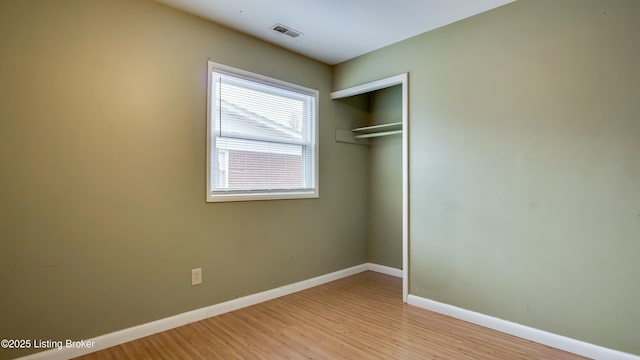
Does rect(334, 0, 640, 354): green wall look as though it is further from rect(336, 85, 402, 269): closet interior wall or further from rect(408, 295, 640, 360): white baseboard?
rect(336, 85, 402, 269): closet interior wall

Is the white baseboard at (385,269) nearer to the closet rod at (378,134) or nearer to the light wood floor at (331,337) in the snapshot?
the light wood floor at (331,337)

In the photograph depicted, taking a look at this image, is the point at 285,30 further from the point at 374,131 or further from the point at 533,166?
the point at 533,166

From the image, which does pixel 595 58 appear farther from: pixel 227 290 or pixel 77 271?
pixel 77 271

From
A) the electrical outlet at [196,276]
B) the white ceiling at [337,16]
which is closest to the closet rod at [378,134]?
the white ceiling at [337,16]

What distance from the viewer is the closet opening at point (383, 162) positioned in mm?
4023

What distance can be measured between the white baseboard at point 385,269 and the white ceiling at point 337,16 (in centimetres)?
266

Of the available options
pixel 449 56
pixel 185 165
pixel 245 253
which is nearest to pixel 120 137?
pixel 185 165

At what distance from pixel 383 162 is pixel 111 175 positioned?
2.99 meters

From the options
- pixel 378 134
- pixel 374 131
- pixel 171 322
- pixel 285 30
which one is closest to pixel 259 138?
pixel 285 30

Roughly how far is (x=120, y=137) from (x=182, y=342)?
1578 millimetres

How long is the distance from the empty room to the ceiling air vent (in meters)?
0.04

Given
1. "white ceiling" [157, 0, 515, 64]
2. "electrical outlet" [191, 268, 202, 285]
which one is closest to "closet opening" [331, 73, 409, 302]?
"white ceiling" [157, 0, 515, 64]

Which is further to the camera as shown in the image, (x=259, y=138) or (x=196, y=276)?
(x=259, y=138)

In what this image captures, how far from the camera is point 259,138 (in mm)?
3221
